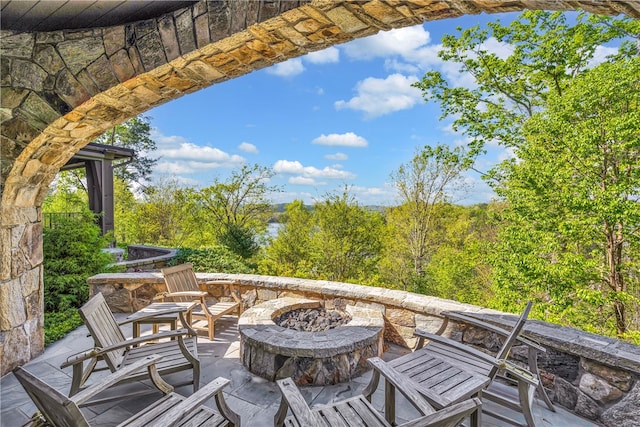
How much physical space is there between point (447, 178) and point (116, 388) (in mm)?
9649

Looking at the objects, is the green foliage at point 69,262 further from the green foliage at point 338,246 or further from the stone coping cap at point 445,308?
the green foliage at point 338,246

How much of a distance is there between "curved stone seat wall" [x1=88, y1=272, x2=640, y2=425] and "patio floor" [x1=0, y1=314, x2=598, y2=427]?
0.17 metres

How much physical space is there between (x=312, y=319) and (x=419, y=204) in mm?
8093

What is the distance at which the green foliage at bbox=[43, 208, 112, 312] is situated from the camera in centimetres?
394

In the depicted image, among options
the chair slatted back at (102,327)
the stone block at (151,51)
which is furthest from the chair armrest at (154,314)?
the stone block at (151,51)

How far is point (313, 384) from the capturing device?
7.98ft

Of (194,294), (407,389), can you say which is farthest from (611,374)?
(194,294)

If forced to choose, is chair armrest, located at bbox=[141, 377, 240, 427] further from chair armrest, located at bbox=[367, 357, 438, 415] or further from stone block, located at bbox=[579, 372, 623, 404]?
stone block, located at bbox=[579, 372, 623, 404]

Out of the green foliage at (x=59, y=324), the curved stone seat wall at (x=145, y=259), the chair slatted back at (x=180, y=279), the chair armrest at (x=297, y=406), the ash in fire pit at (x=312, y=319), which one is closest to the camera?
the chair armrest at (x=297, y=406)

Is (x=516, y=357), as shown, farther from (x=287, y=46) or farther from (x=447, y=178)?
(x=447, y=178)

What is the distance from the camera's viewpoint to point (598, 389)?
6.77 ft

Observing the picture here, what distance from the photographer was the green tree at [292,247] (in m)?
10.2

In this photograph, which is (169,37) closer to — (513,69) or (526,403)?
(526,403)

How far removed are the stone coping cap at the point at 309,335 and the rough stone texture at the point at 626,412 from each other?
1528mm
